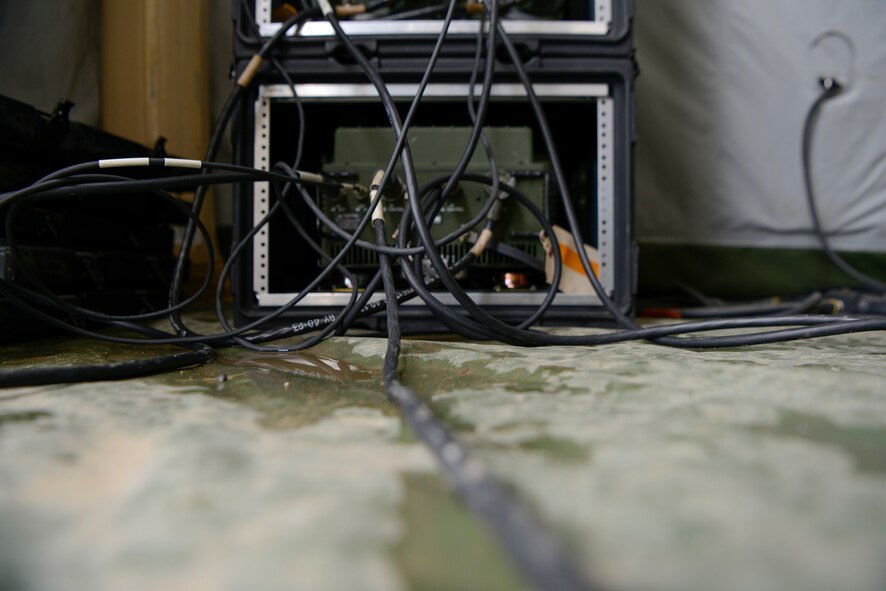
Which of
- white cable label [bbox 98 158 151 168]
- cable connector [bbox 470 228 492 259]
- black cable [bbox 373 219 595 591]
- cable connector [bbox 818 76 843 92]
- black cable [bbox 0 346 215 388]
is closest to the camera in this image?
black cable [bbox 373 219 595 591]

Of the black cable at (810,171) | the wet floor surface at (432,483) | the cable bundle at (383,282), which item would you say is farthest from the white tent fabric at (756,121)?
the wet floor surface at (432,483)

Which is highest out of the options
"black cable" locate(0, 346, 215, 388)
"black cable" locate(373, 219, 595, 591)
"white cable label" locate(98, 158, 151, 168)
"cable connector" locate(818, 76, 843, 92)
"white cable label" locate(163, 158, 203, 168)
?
"cable connector" locate(818, 76, 843, 92)

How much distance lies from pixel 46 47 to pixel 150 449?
1.19 m

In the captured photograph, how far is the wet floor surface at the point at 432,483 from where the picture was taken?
0.60 ft

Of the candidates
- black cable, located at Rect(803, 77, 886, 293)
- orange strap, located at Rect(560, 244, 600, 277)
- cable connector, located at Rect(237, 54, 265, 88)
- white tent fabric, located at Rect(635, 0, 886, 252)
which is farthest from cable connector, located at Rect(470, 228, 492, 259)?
black cable, located at Rect(803, 77, 886, 293)

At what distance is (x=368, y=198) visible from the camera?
30.6 inches

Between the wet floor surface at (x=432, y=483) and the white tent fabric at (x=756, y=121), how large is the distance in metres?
1.00

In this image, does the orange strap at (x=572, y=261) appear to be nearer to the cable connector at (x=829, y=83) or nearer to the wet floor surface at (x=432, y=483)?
the wet floor surface at (x=432, y=483)

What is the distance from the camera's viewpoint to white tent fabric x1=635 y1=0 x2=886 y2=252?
1282mm

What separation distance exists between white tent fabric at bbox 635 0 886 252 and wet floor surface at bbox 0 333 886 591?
996 mm

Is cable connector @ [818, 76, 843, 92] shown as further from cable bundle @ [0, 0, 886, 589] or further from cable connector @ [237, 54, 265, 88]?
cable connector @ [237, 54, 265, 88]

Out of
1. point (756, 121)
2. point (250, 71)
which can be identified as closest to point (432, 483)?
point (250, 71)

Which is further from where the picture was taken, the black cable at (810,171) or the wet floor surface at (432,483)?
the black cable at (810,171)

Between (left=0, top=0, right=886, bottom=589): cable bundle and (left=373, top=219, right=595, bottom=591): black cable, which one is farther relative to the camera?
(left=0, top=0, right=886, bottom=589): cable bundle
